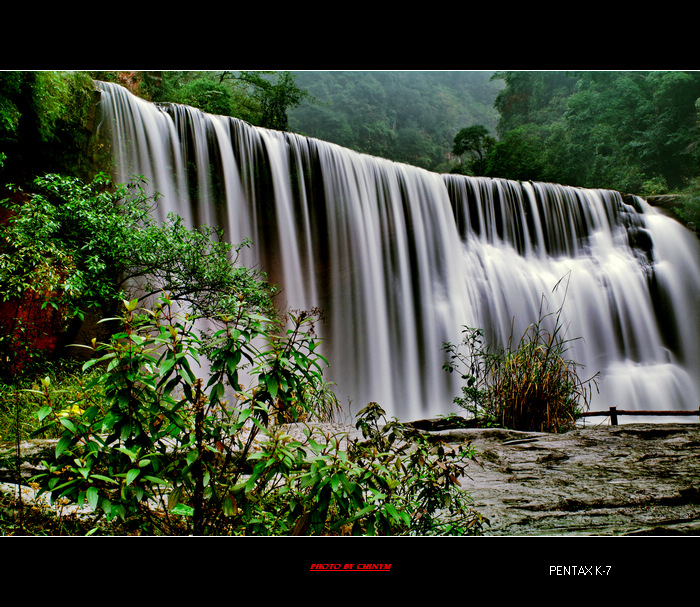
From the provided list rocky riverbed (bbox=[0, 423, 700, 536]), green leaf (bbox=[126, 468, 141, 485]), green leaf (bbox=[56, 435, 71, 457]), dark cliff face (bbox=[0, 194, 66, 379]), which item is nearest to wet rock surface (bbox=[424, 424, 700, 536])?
rocky riverbed (bbox=[0, 423, 700, 536])

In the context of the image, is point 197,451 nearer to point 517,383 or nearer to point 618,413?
point 517,383

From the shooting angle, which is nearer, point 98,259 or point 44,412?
point 44,412

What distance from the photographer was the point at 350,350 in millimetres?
2258

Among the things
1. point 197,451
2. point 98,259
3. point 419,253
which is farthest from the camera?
point 419,253

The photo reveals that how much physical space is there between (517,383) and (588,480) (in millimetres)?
599

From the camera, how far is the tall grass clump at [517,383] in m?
2.29

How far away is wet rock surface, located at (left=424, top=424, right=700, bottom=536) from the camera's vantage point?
61.1 inches

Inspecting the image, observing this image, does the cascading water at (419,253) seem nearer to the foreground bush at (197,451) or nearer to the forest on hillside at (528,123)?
the forest on hillside at (528,123)

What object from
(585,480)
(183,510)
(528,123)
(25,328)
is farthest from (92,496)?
(528,123)

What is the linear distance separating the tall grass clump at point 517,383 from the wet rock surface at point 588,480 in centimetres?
10

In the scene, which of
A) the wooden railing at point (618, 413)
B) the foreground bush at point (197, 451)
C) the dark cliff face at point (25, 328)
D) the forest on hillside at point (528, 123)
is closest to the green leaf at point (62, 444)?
the foreground bush at point (197, 451)

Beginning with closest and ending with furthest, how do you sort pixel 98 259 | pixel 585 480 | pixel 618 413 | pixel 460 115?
1. pixel 585 480
2. pixel 98 259
3. pixel 460 115
4. pixel 618 413

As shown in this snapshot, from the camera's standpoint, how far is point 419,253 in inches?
101
